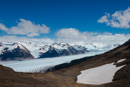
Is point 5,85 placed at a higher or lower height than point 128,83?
higher

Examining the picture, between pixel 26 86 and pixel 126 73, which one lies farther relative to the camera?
pixel 126 73

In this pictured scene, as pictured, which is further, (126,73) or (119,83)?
(126,73)

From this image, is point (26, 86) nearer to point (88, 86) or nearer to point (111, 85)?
point (88, 86)

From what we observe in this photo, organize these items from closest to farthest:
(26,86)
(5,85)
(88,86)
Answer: (5,85), (26,86), (88,86)

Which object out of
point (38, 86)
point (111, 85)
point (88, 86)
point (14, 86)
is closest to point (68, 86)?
point (88, 86)

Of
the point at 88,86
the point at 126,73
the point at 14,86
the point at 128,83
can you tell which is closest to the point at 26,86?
the point at 14,86

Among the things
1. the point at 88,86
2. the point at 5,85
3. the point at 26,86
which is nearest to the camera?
the point at 5,85

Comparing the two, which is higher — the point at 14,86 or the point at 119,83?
the point at 14,86

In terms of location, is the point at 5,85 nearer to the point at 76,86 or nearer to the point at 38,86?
the point at 38,86
